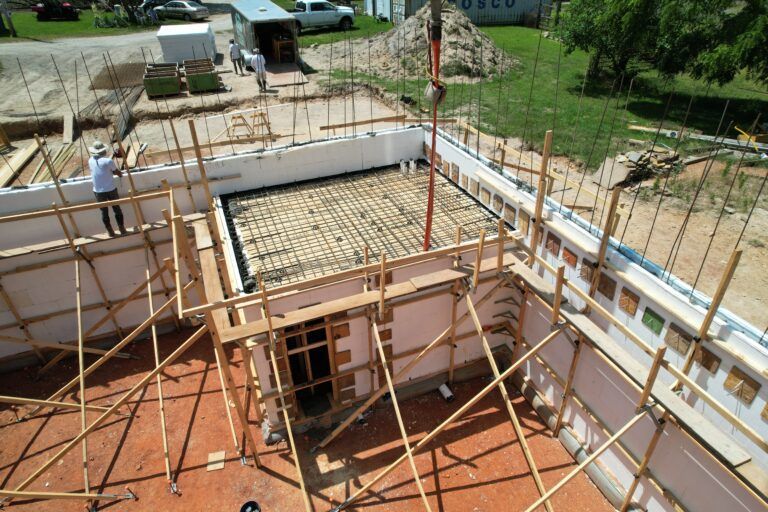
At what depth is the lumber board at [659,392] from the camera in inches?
220

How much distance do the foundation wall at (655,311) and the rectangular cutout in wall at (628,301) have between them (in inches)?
0.9

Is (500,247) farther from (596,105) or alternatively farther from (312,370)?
(596,105)

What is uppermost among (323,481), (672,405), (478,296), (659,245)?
(672,405)

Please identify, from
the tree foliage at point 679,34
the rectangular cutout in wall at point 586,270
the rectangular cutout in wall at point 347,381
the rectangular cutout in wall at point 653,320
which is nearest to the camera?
the rectangular cutout in wall at point 653,320

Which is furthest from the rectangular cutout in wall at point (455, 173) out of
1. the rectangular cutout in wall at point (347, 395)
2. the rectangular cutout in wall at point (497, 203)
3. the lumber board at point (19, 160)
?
the lumber board at point (19, 160)

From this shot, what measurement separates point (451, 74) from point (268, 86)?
10.8m

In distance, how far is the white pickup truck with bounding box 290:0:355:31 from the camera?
3709 cm

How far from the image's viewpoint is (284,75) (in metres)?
28.5

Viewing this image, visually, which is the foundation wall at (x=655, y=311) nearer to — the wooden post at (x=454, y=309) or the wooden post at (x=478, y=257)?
the wooden post at (x=478, y=257)

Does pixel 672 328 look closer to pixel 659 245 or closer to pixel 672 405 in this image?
pixel 672 405

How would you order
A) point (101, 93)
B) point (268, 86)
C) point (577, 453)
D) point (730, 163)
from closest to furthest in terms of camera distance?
1. point (577, 453)
2. point (730, 163)
3. point (101, 93)
4. point (268, 86)

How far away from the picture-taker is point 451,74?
2761 centimetres

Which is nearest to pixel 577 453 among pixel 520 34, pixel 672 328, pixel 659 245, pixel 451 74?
pixel 672 328

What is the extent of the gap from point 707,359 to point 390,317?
Answer: 533 centimetres
